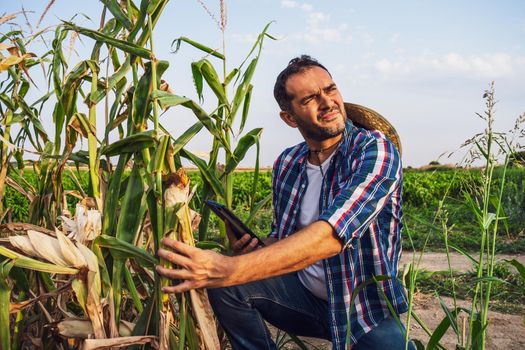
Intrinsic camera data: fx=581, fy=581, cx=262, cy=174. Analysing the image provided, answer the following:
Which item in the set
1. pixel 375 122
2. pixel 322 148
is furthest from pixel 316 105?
pixel 375 122

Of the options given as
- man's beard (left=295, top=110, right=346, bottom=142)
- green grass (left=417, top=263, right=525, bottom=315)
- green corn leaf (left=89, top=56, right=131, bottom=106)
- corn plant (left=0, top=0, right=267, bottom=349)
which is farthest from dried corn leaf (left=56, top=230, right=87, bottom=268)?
green grass (left=417, top=263, right=525, bottom=315)

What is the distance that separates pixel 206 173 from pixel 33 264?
1.93 feet

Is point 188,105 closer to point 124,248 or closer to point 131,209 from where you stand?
point 131,209

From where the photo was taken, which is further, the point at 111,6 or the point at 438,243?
the point at 438,243

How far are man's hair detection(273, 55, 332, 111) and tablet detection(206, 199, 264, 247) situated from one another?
2.04ft

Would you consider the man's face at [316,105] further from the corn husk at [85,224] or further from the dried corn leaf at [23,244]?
the dried corn leaf at [23,244]

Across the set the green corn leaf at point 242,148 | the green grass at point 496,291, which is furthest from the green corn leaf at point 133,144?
the green grass at point 496,291

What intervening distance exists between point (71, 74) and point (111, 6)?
28cm

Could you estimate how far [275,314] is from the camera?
2.22 m

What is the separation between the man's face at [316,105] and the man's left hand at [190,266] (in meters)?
0.81

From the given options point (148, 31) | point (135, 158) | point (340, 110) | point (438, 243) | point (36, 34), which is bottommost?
point (438, 243)

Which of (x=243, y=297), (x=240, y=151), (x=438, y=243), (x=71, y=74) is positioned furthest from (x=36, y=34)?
(x=438, y=243)

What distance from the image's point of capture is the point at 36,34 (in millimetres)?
2377

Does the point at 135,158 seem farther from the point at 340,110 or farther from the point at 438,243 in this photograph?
the point at 438,243
